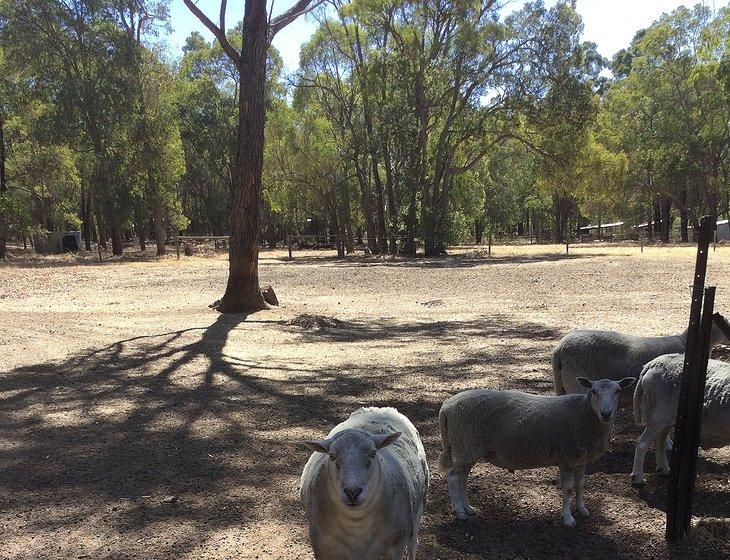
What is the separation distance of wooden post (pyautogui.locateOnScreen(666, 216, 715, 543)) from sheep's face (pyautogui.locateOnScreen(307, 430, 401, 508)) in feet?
6.15

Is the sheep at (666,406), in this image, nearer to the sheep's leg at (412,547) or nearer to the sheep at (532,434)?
Answer: the sheep at (532,434)

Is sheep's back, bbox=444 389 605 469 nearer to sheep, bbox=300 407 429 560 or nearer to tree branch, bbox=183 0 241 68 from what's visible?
sheep, bbox=300 407 429 560

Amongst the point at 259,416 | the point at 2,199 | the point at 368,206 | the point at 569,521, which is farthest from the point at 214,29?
the point at 368,206

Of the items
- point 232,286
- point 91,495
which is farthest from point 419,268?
point 91,495

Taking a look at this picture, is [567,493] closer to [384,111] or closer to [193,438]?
[193,438]

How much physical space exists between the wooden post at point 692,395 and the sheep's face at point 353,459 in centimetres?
188

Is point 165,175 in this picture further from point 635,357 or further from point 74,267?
point 635,357

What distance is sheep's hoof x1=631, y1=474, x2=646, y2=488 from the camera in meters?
4.53

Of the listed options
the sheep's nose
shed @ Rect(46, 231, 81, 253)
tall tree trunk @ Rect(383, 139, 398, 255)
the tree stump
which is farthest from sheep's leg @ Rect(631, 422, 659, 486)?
Answer: shed @ Rect(46, 231, 81, 253)

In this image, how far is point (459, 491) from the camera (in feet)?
13.8

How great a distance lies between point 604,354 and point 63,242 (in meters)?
45.3

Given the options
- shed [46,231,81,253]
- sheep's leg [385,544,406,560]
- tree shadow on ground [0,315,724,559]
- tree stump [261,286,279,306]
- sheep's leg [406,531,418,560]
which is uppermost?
shed [46,231,81,253]

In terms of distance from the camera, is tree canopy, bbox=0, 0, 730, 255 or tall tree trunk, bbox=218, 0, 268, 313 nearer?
tall tree trunk, bbox=218, 0, 268, 313

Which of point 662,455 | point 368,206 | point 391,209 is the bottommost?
point 662,455
